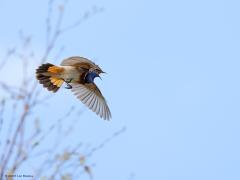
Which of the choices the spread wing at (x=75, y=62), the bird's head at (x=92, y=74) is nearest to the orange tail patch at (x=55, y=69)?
the spread wing at (x=75, y=62)

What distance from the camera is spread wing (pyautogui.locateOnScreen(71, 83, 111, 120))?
32.3 feet

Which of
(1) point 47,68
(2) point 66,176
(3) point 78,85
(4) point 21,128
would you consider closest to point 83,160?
(2) point 66,176

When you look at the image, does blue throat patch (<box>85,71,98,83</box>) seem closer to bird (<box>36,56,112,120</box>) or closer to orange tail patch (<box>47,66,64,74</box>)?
bird (<box>36,56,112,120</box>)

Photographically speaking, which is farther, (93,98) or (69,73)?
(93,98)

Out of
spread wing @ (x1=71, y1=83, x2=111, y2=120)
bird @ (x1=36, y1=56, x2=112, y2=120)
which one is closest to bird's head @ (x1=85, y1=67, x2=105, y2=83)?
bird @ (x1=36, y1=56, x2=112, y2=120)

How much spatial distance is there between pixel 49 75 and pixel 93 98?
1500mm

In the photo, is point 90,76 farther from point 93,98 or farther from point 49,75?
point 93,98

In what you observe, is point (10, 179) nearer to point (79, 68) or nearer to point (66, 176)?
point (66, 176)

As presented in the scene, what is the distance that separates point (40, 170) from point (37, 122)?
16.2 inches

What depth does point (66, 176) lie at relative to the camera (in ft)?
12.5

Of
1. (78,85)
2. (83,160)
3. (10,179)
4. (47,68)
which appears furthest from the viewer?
(78,85)

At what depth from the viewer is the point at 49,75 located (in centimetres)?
877

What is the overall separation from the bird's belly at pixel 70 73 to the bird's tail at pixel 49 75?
0.33 ft

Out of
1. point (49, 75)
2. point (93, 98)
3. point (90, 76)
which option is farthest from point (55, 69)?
point (93, 98)
